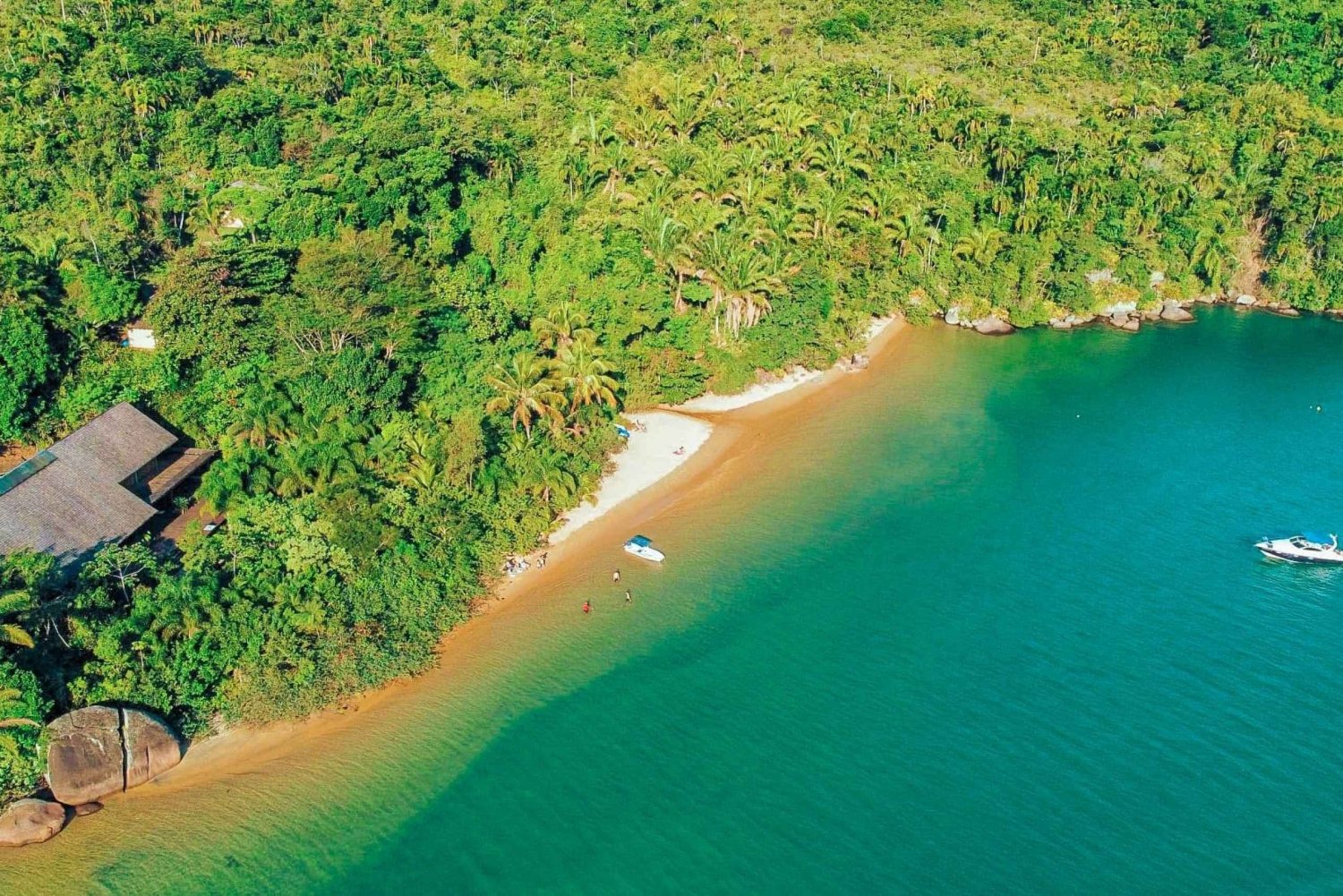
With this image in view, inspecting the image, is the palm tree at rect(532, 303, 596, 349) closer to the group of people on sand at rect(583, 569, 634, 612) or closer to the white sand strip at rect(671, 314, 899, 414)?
the white sand strip at rect(671, 314, 899, 414)

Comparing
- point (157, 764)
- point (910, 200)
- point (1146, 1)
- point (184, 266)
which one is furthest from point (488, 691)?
point (1146, 1)

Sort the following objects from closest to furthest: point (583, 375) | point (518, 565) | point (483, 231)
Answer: point (518, 565) < point (583, 375) < point (483, 231)

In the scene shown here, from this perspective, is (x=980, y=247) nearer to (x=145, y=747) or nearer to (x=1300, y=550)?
(x=1300, y=550)

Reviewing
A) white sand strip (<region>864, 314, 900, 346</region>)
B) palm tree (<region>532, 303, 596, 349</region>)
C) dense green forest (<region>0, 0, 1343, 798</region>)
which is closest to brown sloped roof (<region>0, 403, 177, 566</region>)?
dense green forest (<region>0, 0, 1343, 798</region>)

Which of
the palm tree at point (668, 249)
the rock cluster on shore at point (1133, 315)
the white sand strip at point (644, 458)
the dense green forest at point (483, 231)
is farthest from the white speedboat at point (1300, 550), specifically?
the palm tree at point (668, 249)

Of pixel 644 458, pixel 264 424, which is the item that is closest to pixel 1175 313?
pixel 644 458
